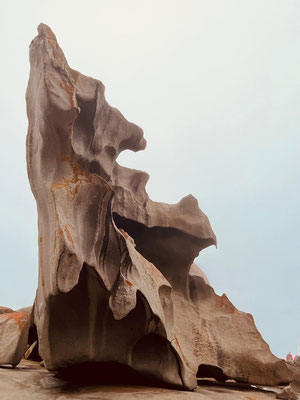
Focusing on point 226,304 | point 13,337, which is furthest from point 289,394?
point 13,337

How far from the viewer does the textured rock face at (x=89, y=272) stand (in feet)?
12.1

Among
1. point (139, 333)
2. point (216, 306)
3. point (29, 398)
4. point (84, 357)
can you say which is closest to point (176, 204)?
point (216, 306)

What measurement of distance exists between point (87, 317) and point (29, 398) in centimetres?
85

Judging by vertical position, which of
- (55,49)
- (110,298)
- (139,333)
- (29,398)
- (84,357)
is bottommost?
(29,398)

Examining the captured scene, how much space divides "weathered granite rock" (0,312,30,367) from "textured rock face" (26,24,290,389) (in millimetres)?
1104

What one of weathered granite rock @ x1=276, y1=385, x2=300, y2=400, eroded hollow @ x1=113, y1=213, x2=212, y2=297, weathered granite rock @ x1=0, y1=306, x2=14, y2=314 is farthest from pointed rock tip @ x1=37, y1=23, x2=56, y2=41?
weathered granite rock @ x1=0, y1=306, x2=14, y2=314

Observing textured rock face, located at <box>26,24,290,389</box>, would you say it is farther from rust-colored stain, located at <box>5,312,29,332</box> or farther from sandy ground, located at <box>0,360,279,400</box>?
rust-colored stain, located at <box>5,312,29,332</box>

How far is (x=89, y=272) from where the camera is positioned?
375 cm

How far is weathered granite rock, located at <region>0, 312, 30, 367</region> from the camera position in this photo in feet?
16.2

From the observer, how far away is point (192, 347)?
515cm

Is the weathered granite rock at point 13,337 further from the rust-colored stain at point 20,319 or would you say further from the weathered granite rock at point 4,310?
the weathered granite rock at point 4,310

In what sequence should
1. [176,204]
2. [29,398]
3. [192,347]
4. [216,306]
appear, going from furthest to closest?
1. [176,204]
2. [216,306]
3. [192,347]
4. [29,398]

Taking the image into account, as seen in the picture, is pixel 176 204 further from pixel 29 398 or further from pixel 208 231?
pixel 29 398

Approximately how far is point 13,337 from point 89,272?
85.7 inches
